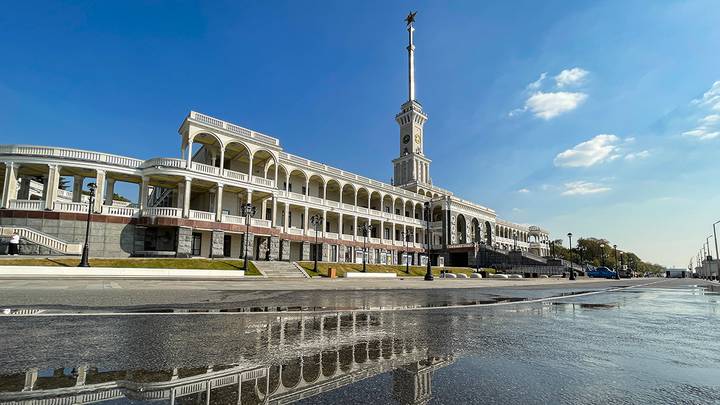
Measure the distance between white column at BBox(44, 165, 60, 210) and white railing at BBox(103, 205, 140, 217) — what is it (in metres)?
3.84

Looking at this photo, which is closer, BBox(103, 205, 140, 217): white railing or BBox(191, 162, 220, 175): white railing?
BBox(103, 205, 140, 217): white railing

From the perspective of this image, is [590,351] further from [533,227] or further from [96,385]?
[533,227]

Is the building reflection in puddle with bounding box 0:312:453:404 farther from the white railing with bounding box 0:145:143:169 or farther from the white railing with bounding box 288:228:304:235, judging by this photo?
the white railing with bounding box 288:228:304:235

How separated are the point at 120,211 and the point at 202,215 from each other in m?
7.13

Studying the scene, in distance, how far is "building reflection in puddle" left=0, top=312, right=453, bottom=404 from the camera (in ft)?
9.83

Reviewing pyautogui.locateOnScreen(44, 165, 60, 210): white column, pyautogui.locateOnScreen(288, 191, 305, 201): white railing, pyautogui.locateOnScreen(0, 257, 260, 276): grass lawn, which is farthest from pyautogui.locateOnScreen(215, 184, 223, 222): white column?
pyautogui.locateOnScreen(44, 165, 60, 210): white column

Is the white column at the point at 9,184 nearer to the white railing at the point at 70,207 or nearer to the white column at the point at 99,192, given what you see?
the white railing at the point at 70,207

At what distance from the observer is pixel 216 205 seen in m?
38.4

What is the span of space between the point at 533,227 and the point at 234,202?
104 metres

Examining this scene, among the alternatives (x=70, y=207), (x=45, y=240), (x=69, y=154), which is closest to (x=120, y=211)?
(x=70, y=207)

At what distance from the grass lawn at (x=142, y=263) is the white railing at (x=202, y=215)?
20.0 ft

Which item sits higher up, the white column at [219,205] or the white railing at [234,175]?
the white railing at [234,175]

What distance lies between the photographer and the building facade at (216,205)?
31.5 meters

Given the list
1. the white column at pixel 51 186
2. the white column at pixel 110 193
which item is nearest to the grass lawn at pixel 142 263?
the white column at pixel 51 186
